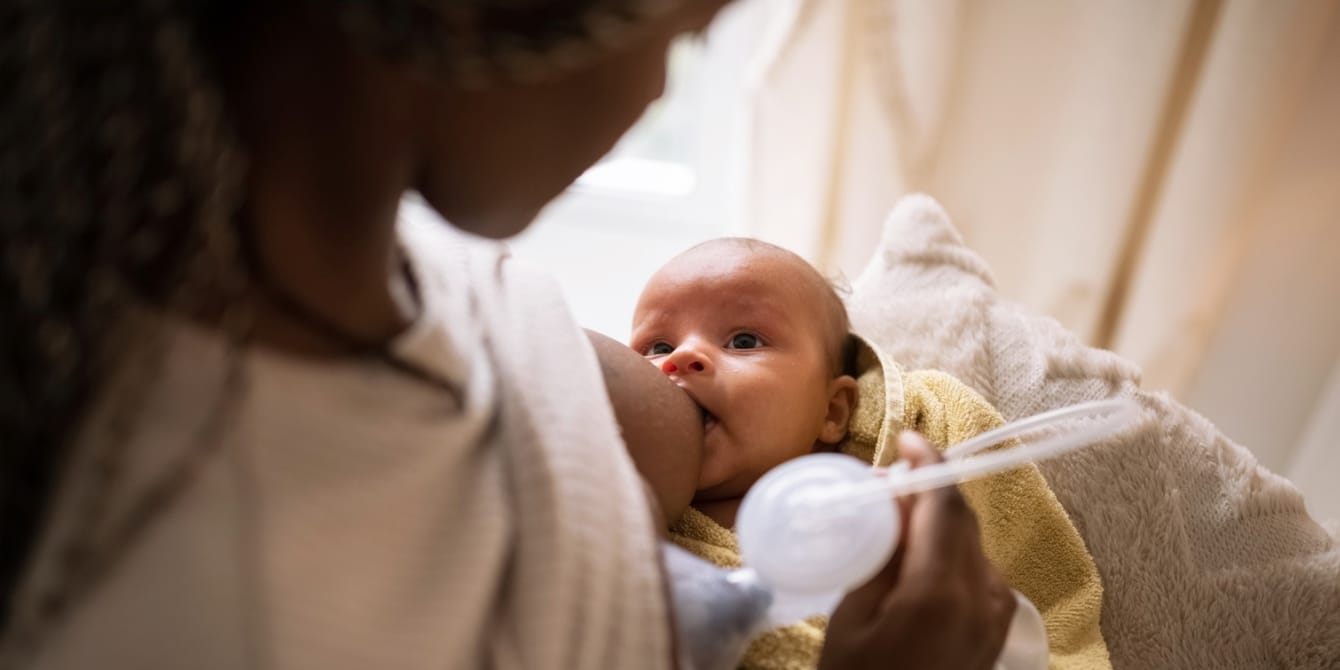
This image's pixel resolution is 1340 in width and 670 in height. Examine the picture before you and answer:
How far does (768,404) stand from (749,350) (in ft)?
0.23

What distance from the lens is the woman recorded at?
44 cm

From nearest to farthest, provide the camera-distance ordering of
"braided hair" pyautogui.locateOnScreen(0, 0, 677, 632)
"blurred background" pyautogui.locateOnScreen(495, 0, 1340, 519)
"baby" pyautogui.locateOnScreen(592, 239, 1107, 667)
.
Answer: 1. "braided hair" pyautogui.locateOnScreen(0, 0, 677, 632)
2. "baby" pyautogui.locateOnScreen(592, 239, 1107, 667)
3. "blurred background" pyautogui.locateOnScreen(495, 0, 1340, 519)

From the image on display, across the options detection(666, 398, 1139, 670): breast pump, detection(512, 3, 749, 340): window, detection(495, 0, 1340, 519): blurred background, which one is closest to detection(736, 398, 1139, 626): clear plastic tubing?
detection(666, 398, 1139, 670): breast pump

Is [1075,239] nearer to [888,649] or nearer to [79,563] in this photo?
[888,649]

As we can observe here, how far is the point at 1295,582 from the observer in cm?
100

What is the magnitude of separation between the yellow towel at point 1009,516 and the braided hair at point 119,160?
0.53 metres

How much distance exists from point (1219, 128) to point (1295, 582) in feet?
2.41

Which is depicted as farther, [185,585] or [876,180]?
[876,180]

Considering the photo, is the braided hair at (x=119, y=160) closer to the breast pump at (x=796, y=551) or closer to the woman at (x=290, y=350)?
the woman at (x=290, y=350)

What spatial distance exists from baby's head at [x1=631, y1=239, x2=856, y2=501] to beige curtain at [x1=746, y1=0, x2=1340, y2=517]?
590mm

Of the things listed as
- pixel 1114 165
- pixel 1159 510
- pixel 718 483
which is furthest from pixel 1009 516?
pixel 1114 165

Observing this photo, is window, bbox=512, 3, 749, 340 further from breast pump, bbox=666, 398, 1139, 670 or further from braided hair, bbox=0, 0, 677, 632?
braided hair, bbox=0, 0, 677, 632

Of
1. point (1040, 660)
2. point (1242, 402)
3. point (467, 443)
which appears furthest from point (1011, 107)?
point (467, 443)

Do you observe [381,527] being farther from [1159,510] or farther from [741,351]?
[1159,510]
